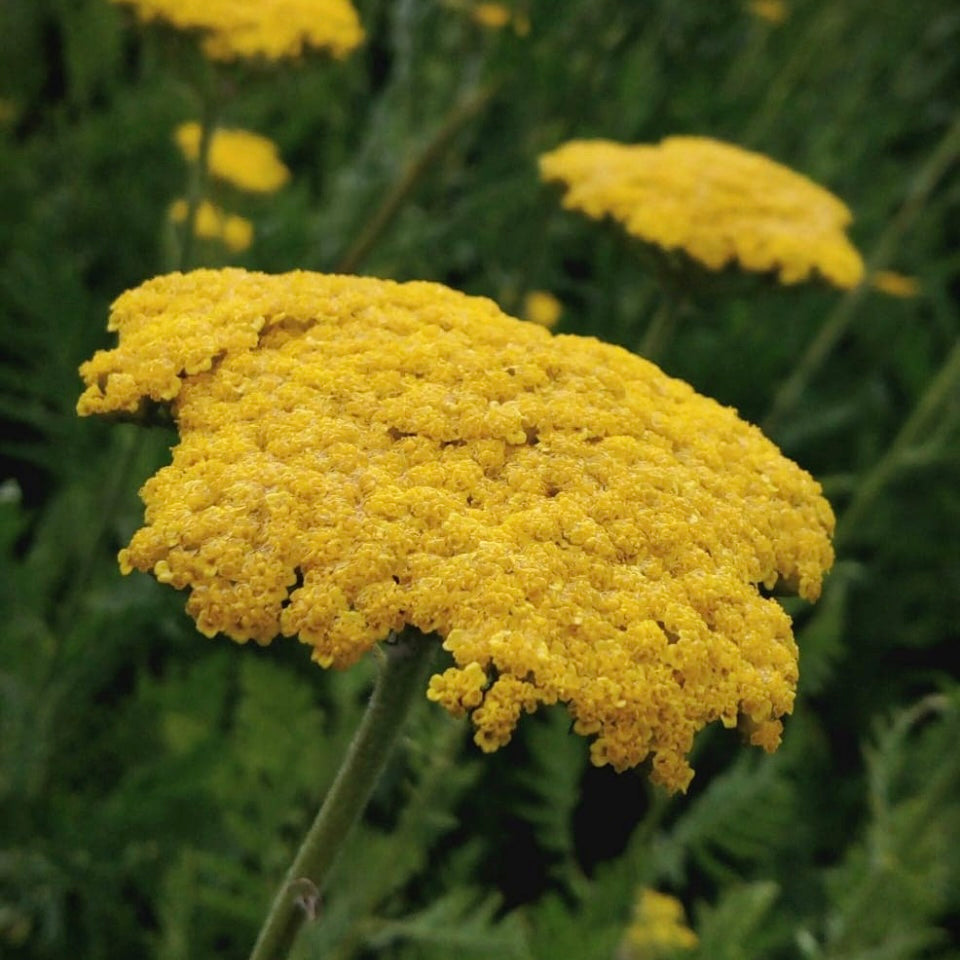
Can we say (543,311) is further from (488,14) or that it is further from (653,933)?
(653,933)

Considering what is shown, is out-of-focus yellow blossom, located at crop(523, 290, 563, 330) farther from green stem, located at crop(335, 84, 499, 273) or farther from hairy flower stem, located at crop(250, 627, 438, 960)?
hairy flower stem, located at crop(250, 627, 438, 960)

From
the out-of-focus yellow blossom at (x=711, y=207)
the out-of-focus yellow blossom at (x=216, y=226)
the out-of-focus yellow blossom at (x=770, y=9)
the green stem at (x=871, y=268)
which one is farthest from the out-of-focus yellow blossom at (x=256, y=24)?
the out-of-focus yellow blossom at (x=770, y=9)

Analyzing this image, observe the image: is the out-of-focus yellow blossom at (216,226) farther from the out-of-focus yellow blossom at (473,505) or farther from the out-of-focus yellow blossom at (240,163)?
the out-of-focus yellow blossom at (473,505)

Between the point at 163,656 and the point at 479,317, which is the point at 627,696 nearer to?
the point at 479,317

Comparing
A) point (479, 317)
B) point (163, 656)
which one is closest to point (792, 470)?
point (479, 317)

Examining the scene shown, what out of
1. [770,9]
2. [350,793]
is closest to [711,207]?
[350,793]

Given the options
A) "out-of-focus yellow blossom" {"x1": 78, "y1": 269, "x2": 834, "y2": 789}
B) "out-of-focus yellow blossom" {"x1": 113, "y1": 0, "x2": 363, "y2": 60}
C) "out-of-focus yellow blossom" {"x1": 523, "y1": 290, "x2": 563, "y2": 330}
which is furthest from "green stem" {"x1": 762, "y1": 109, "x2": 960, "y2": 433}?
"out-of-focus yellow blossom" {"x1": 78, "y1": 269, "x2": 834, "y2": 789}
